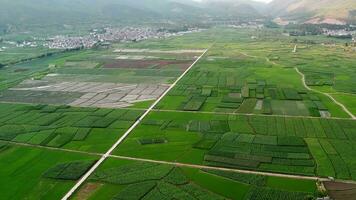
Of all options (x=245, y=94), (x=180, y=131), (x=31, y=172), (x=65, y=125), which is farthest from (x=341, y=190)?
(x=65, y=125)

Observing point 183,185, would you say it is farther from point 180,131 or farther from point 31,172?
point 31,172

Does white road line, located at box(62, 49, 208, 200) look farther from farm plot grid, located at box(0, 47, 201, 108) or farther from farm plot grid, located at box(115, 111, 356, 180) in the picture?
farm plot grid, located at box(0, 47, 201, 108)

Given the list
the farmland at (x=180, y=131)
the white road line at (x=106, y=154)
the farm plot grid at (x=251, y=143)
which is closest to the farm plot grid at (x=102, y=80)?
the farmland at (x=180, y=131)

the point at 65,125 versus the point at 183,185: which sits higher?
the point at 65,125

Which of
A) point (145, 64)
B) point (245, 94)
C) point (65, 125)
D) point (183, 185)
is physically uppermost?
point (145, 64)

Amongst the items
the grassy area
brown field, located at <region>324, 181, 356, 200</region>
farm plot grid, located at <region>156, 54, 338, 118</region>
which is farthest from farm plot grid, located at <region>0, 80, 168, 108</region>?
brown field, located at <region>324, 181, 356, 200</region>

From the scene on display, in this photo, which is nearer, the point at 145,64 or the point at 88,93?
the point at 88,93

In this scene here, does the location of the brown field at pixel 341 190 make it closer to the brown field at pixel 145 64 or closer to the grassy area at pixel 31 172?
the grassy area at pixel 31 172
